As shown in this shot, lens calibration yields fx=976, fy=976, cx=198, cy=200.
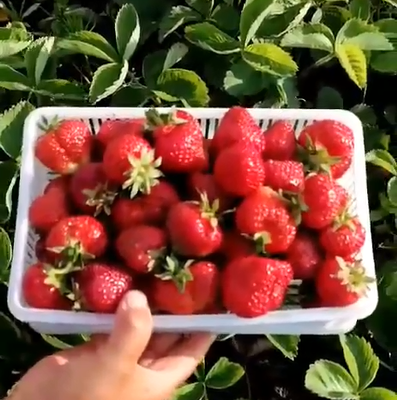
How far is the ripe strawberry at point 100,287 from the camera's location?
1105 millimetres

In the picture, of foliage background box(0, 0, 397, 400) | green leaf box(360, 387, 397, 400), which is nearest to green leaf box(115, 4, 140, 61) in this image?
foliage background box(0, 0, 397, 400)

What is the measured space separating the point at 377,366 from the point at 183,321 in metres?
0.31

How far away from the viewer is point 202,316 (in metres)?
1.12

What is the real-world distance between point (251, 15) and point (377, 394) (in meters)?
0.57

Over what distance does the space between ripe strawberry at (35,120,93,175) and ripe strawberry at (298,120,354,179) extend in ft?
0.89

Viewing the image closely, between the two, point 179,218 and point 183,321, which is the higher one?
point 179,218

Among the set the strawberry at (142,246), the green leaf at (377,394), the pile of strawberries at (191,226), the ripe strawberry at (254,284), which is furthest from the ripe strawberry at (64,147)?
the green leaf at (377,394)

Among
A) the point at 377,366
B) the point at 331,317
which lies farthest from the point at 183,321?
the point at 377,366

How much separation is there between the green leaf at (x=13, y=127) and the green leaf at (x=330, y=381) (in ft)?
1.67

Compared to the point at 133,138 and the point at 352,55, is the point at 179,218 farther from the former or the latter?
the point at 352,55

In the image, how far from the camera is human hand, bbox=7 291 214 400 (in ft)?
3.50

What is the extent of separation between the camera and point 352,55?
56.2 inches

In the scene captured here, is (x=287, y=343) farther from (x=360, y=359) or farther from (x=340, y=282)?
(x=340, y=282)

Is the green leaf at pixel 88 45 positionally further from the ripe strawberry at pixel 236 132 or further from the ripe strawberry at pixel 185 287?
the ripe strawberry at pixel 185 287
